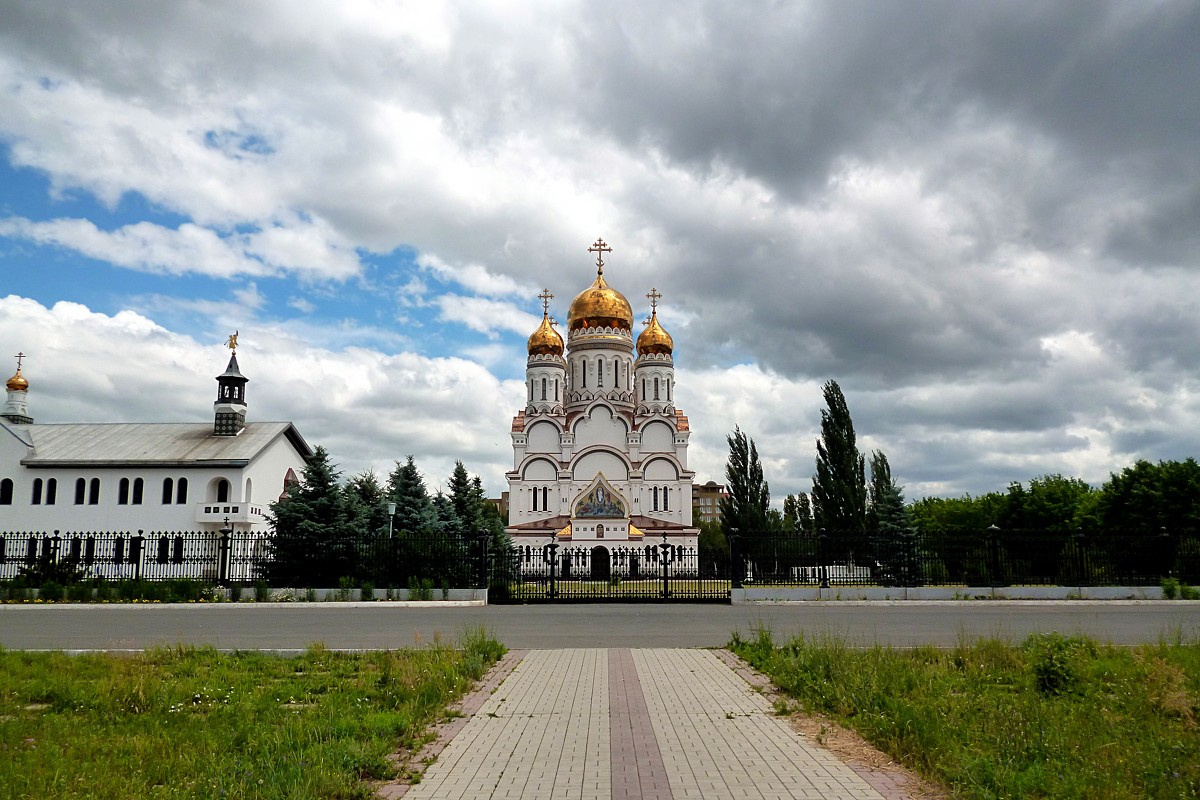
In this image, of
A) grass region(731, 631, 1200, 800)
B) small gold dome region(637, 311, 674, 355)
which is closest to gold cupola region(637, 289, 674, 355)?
small gold dome region(637, 311, 674, 355)

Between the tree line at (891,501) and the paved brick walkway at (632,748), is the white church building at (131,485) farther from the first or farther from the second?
the paved brick walkway at (632,748)

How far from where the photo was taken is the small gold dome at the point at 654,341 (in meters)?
59.1

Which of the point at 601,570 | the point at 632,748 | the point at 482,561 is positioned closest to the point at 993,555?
the point at 601,570

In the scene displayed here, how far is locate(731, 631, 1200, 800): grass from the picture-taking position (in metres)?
4.99

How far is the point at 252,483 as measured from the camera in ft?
132

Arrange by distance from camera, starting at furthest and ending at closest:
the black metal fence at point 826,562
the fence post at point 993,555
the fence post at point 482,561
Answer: the black metal fence at point 826,562 → the fence post at point 993,555 → the fence post at point 482,561

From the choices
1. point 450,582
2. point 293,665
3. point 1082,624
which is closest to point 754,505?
point 450,582

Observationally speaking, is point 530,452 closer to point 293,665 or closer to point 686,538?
point 686,538

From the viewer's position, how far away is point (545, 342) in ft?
193

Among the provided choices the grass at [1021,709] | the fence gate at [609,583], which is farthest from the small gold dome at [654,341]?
the grass at [1021,709]

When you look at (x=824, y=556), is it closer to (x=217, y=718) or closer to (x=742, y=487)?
(x=217, y=718)

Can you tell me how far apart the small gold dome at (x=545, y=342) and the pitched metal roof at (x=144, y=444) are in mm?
18810

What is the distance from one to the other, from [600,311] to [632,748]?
52783mm

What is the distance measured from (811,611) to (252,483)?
29330mm
